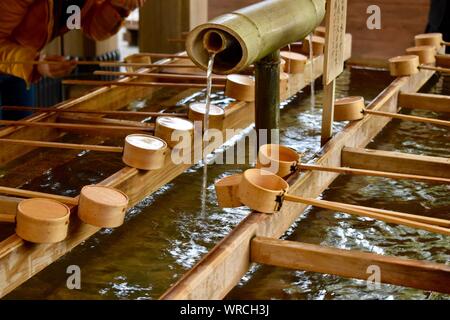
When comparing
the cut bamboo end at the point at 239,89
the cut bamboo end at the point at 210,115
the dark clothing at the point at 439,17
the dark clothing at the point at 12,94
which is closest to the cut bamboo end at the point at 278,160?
the cut bamboo end at the point at 210,115

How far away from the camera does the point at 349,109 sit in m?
5.07

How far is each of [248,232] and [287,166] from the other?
29.3 inches

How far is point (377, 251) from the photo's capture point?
3.65 meters

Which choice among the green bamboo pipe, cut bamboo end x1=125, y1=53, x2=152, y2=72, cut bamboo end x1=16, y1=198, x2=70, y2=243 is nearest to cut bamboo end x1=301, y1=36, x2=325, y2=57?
cut bamboo end x1=125, y1=53, x2=152, y2=72

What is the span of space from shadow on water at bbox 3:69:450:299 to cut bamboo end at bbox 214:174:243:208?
205 millimetres

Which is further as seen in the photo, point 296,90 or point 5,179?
point 296,90

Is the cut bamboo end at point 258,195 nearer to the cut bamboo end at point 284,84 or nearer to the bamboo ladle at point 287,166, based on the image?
the bamboo ladle at point 287,166

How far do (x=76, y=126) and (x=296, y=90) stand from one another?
2.17 m

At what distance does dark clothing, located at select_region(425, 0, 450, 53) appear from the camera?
7742 millimetres

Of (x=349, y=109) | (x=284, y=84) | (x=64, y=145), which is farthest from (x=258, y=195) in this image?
(x=284, y=84)
